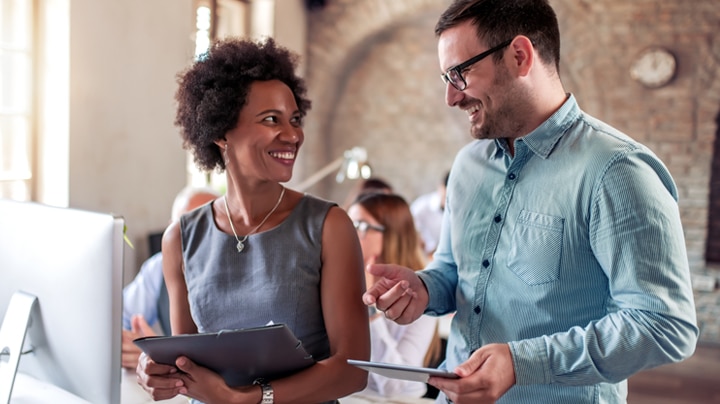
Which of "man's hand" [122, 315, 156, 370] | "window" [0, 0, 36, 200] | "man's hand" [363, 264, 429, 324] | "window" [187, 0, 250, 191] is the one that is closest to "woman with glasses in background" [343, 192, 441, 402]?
"man's hand" [122, 315, 156, 370]

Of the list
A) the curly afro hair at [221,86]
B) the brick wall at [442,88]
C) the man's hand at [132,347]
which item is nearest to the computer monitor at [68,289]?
the curly afro hair at [221,86]

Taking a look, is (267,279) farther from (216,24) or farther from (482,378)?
(216,24)

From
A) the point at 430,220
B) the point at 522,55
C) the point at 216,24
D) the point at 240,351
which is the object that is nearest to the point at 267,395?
the point at 240,351

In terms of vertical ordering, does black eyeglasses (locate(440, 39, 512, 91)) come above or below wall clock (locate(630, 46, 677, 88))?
below

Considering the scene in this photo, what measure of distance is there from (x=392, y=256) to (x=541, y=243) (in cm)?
166

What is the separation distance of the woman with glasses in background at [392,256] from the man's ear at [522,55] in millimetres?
1237

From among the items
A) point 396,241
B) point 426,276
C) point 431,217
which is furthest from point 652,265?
point 431,217

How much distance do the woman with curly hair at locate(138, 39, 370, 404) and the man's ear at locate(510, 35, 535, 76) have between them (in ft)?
1.66

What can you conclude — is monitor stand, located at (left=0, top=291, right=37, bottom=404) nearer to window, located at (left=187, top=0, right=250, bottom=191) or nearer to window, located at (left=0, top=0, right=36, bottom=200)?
window, located at (left=0, top=0, right=36, bottom=200)

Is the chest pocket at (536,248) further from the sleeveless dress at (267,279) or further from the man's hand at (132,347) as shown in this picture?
the man's hand at (132,347)

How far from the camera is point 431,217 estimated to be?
5.44m

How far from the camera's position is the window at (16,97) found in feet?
11.9

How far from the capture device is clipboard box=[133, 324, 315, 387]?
121 cm

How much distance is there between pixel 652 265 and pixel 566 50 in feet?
16.7
